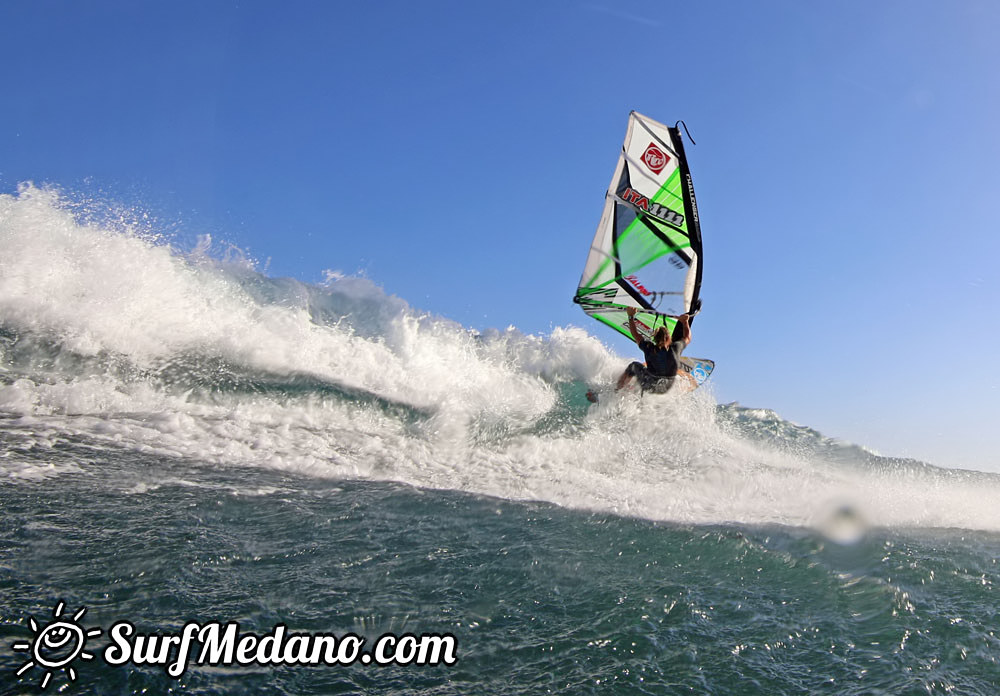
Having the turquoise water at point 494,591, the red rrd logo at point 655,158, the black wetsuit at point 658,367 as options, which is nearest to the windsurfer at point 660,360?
the black wetsuit at point 658,367

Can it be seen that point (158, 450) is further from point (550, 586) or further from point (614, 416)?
point (614, 416)

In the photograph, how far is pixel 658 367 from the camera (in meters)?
8.66

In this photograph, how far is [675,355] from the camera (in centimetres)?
862

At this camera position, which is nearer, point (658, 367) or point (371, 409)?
point (371, 409)

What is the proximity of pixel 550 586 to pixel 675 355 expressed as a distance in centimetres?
608

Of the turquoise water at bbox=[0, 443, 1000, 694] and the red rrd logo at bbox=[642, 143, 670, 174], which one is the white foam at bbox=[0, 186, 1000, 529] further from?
the red rrd logo at bbox=[642, 143, 670, 174]

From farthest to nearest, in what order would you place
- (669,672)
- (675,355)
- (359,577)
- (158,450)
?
(675,355) → (158,450) → (359,577) → (669,672)

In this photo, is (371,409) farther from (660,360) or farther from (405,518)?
(660,360)

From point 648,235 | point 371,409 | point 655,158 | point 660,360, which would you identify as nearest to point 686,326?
point 660,360

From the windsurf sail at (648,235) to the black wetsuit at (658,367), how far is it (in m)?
0.81

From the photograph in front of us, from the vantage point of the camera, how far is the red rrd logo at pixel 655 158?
8.80 metres

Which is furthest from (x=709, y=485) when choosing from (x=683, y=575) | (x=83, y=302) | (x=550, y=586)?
(x=83, y=302)

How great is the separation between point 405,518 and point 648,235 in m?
6.50

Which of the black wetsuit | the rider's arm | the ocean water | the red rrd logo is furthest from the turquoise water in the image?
the red rrd logo
